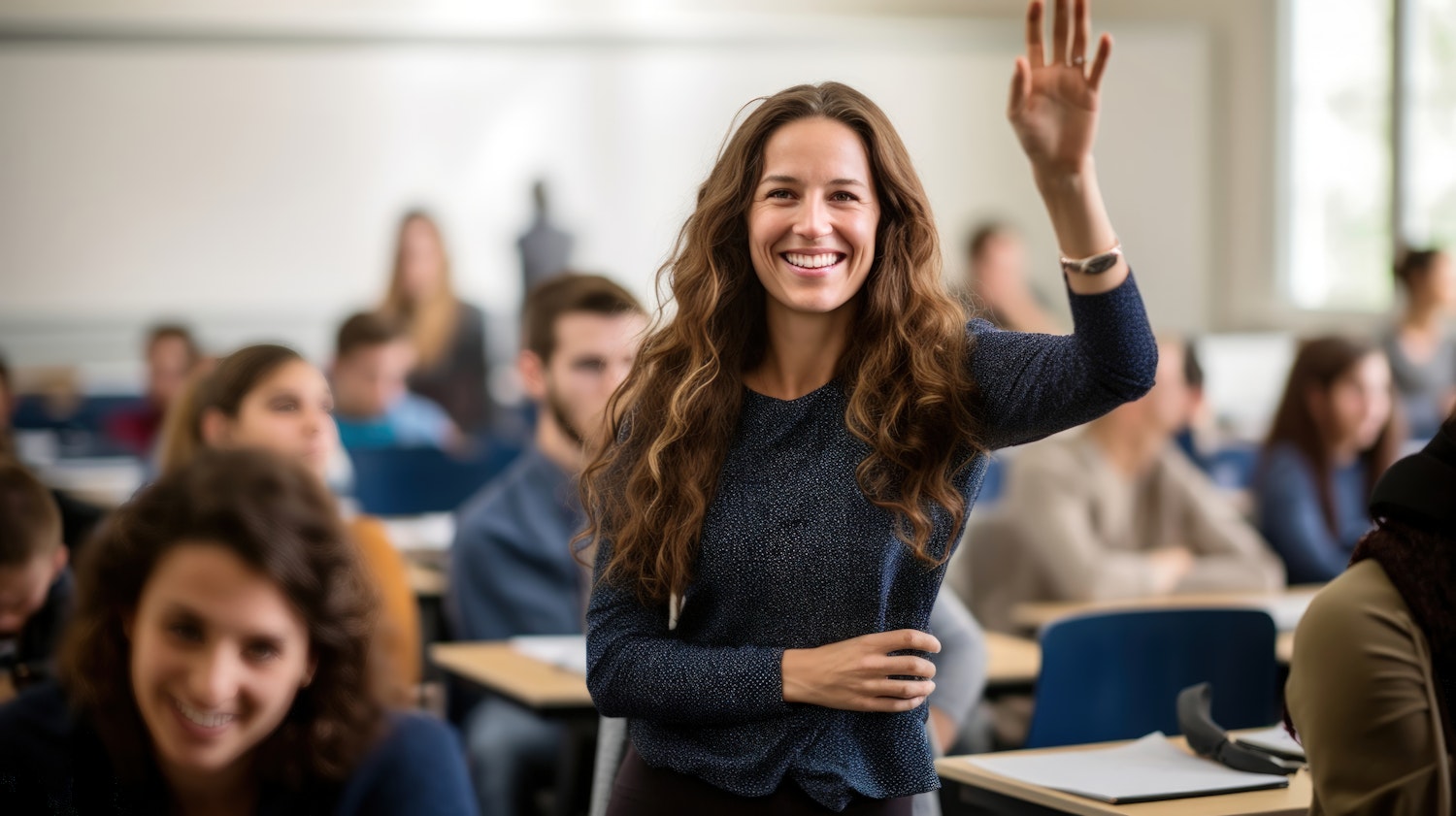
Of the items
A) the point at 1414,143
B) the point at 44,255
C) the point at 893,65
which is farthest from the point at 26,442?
the point at 1414,143

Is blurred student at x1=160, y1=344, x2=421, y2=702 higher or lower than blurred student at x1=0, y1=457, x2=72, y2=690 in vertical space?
higher

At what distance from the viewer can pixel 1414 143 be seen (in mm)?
8109

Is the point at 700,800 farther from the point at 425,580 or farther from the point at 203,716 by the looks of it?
the point at 425,580

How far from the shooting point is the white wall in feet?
26.2

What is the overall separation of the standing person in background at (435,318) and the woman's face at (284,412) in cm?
520

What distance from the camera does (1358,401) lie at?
465cm

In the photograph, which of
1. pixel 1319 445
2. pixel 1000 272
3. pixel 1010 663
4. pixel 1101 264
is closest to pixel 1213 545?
pixel 1319 445

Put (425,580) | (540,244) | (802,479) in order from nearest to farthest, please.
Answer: (802,479) → (425,580) → (540,244)

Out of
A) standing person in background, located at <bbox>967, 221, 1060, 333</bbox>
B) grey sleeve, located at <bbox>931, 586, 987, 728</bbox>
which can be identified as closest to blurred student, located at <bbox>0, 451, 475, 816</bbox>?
grey sleeve, located at <bbox>931, 586, 987, 728</bbox>

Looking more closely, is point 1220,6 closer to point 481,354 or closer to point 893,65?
point 893,65

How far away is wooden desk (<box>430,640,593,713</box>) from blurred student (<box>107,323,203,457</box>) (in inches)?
138

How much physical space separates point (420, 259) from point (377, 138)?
2.24 ft

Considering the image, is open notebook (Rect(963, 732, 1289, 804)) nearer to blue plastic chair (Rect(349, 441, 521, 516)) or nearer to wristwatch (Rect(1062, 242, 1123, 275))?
wristwatch (Rect(1062, 242, 1123, 275))

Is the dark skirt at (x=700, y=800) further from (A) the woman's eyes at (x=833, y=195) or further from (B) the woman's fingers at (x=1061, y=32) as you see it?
(B) the woman's fingers at (x=1061, y=32)
